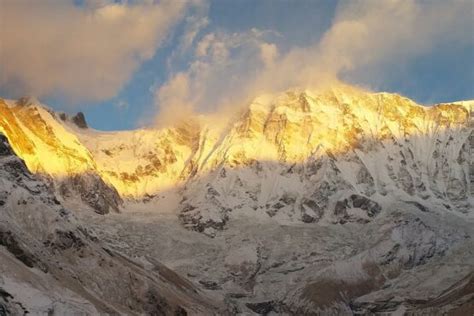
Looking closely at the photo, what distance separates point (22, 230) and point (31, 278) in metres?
28.1

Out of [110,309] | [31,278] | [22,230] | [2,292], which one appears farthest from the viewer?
[22,230]

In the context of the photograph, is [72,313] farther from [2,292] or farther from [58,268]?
[58,268]

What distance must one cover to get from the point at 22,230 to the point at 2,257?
25.5 m

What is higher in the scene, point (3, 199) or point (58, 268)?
point (3, 199)

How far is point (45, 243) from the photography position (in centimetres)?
19675

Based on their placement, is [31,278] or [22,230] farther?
[22,230]

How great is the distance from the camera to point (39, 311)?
153 meters

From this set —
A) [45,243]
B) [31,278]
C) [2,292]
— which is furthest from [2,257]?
[45,243]

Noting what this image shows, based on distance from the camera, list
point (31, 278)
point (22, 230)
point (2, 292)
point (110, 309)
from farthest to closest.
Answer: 1. point (22, 230)
2. point (110, 309)
3. point (31, 278)
4. point (2, 292)

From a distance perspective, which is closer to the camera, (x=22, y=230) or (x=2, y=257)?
(x=2, y=257)

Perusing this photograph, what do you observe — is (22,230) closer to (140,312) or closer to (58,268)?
(58,268)

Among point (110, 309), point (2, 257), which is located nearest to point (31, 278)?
point (2, 257)

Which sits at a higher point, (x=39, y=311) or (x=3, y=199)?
(x=3, y=199)

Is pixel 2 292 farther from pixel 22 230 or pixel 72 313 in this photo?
pixel 22 230
